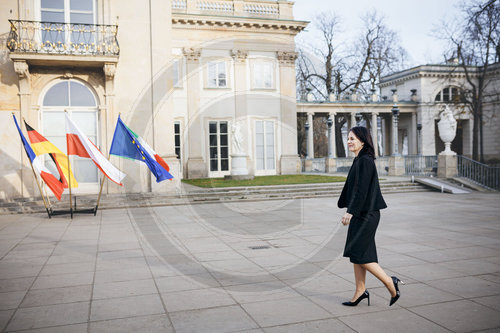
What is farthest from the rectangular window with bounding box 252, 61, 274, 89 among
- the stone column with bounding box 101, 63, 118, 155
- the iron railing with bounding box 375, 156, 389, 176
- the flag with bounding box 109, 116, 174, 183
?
the flag with bounding box 109, 116, 174, 183

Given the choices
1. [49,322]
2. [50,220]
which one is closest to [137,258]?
[49,322]

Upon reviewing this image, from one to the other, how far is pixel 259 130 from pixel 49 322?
25.4 m

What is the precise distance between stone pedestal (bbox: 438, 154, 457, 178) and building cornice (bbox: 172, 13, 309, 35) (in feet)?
47.0

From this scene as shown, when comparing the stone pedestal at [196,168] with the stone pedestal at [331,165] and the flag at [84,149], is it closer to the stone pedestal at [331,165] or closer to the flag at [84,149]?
the stone pedestal at [331,165]

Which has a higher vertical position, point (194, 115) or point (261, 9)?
point (261, 9)

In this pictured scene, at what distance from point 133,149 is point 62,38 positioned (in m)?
6.70

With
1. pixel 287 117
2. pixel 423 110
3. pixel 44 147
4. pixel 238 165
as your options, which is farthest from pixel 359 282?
pixel 423 110

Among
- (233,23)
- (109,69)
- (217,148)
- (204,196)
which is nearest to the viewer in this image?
(109,69)

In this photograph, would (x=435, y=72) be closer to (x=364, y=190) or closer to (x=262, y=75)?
(x=262, y=75)

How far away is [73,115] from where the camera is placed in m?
16.5

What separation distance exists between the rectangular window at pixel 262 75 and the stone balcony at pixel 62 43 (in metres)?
14.0

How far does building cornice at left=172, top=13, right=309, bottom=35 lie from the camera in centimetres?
2794

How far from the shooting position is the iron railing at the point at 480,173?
781 inches

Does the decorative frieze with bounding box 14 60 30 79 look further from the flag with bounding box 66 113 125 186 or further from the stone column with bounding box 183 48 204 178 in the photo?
the stone column with bounding box 183 48 204 178
